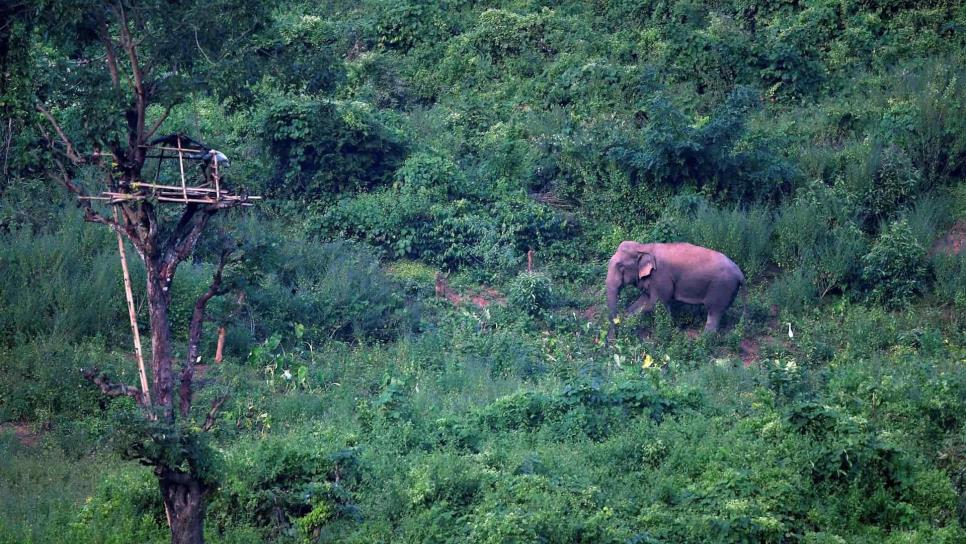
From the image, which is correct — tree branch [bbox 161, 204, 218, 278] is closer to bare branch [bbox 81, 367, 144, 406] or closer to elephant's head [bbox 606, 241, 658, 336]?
bare branch [bbox 81, 367, 144, 406]

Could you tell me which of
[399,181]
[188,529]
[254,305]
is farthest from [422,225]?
[188,529]

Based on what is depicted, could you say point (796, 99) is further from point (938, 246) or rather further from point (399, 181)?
point (399, 181)

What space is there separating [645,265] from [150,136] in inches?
314

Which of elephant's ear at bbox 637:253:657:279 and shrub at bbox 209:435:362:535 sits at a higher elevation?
shrub at bbox 209:435:362:535

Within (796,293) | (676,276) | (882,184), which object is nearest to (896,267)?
(796,293)

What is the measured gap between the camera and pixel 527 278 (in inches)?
558

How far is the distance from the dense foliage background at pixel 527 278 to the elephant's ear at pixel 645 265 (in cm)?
77

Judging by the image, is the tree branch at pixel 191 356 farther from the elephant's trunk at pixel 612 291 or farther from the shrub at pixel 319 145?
the shrub at pixel 319 145

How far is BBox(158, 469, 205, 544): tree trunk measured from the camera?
748cm

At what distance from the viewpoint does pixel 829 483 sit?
30.0 feet

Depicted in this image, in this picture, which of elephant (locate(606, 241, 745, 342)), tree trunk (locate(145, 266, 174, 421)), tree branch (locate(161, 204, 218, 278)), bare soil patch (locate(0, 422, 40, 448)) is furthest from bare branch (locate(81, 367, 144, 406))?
elephant (locate(606, 241, 745, 342))

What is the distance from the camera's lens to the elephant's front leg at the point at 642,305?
14.3 m

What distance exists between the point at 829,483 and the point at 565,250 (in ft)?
23.6

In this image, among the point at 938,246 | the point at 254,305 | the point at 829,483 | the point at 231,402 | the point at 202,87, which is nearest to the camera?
the point at 202,87
